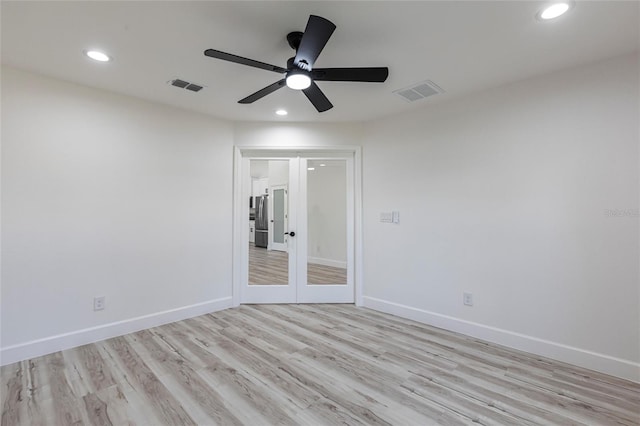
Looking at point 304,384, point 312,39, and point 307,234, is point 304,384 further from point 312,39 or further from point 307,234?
point 312,39

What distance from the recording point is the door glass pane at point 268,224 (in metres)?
4.36

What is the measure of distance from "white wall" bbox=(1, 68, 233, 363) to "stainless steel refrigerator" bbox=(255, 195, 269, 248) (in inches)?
21.0

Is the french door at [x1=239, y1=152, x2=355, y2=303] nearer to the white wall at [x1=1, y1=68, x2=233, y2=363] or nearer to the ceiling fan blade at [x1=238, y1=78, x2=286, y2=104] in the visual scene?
the white wall at [x1=1, y1=68, x2=233, y2=363]

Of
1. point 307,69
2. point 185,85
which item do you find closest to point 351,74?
point 307,69

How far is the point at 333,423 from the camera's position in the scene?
73.5 inches

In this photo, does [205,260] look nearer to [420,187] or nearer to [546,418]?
[420,187]

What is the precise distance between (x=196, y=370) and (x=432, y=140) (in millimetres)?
3409

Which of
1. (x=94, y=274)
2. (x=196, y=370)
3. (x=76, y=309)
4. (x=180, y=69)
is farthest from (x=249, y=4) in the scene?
(x=76, y=309)

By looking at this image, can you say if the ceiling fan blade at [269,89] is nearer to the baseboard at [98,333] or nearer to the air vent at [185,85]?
the air vent at [185,85]

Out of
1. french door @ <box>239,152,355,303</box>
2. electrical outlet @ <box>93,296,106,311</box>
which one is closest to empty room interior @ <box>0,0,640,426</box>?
electrical outlet @ <box>93,296,106,311</box>

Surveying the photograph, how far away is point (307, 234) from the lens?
4367mm

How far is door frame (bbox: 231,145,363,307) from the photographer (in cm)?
419

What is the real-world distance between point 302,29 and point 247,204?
2.63 m

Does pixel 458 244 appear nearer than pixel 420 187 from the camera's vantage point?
Yes
